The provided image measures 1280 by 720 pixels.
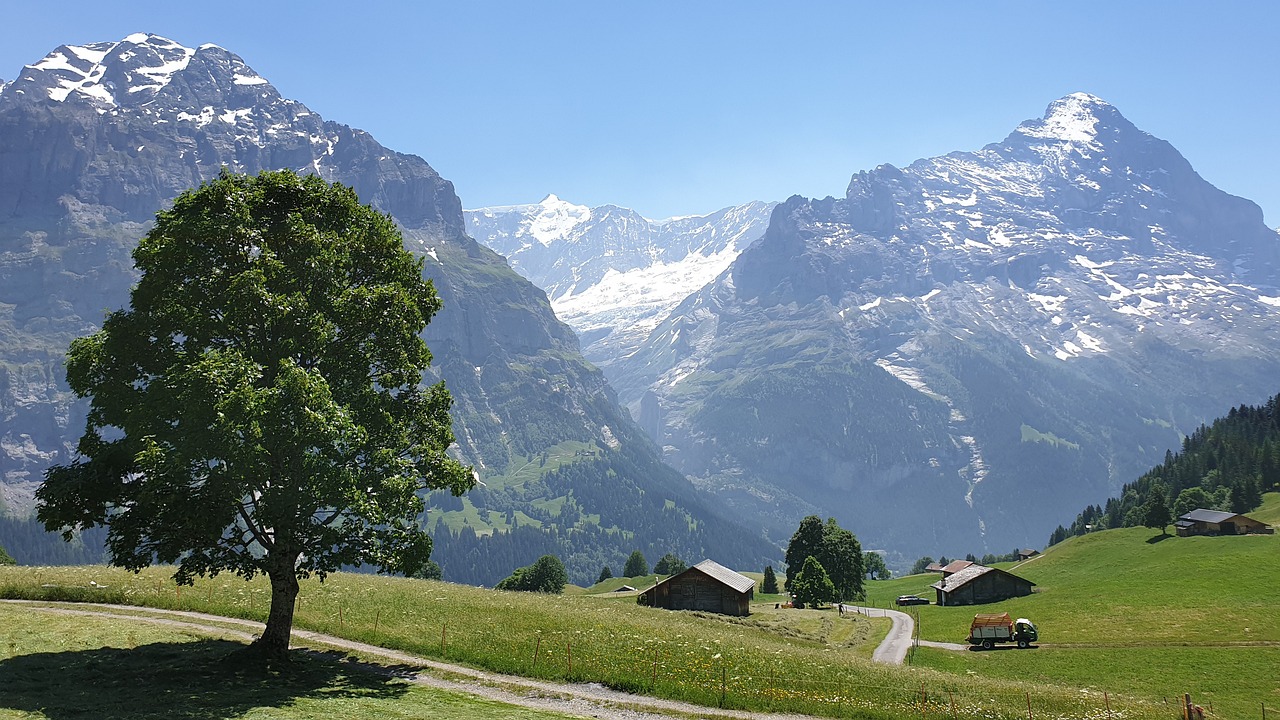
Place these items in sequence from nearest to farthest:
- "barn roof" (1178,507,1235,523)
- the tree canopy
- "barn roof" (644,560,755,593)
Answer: "barn roof" (644,560,755,593)
the tree canopy
"barn roof" (1178,507,1235,523)

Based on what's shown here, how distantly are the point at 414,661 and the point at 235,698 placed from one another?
11.6 metres

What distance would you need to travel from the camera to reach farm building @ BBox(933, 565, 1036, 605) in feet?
392

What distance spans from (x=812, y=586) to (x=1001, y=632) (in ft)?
142

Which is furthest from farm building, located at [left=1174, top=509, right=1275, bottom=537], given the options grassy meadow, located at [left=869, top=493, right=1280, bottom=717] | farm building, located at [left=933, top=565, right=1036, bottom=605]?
farm building, located at [left=933, top=565, right=1036, bottom=605]

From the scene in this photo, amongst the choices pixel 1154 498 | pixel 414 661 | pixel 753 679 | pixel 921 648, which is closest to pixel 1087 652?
pixel 921 648

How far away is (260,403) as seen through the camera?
2708 cm

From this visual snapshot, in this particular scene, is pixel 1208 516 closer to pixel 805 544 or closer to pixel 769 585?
pixel 805 544

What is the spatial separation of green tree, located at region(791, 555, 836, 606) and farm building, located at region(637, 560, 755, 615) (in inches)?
562

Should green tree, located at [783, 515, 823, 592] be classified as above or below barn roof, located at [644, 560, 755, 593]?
above

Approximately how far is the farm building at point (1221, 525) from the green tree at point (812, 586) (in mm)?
75433

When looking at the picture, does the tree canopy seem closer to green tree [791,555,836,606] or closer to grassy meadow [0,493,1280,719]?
green tree [791,555,836,606]

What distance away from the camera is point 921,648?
76438mm

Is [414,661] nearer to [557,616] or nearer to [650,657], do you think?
[650,657]

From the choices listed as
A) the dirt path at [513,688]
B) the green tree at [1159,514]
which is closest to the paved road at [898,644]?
the dirt path at [513,688]
